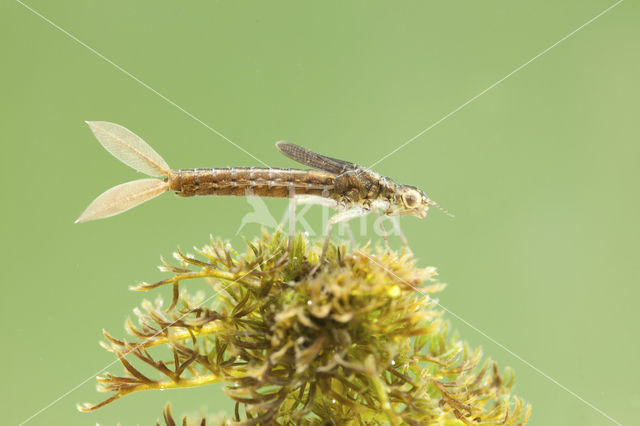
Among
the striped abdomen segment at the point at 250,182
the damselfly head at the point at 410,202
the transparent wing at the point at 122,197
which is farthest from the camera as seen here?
the damselfly head at the point at 410,202

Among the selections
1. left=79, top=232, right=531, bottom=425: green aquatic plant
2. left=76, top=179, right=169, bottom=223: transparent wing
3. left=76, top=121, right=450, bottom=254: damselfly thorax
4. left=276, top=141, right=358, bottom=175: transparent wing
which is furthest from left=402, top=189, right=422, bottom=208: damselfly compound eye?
left=76, top=179, right=169, bottom=223: transparent wing

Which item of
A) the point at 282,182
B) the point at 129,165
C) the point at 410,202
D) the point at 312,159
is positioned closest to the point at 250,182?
the point at 282,182

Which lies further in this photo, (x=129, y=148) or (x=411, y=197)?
(x=411, y=197)

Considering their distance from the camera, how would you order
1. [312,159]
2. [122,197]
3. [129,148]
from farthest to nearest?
Result: [312,159], [129,148], [122,197]

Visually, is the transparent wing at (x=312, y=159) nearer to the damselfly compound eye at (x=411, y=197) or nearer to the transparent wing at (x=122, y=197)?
the damselfly compound eye at (x=411, y=197)

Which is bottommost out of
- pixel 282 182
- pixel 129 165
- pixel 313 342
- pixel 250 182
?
pixel 313 342

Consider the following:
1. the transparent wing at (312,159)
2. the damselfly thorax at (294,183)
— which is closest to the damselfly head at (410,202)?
the damselfly thorax at (294,183)

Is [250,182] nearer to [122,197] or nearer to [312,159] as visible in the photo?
[312,159]
